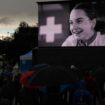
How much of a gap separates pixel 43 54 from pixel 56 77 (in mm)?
21500

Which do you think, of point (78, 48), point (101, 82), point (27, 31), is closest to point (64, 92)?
point (101, 82)

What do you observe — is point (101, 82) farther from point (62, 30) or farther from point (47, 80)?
point (62, 30)

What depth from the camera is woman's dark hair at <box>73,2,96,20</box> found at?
31.4m

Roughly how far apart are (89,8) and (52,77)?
21252mm

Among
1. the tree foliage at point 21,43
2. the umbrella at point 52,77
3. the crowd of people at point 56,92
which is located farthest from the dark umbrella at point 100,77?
the tree foliage at point 21,43

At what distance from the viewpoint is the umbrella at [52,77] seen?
10852mm

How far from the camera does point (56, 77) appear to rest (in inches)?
431

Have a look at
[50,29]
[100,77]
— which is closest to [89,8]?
[50,29]

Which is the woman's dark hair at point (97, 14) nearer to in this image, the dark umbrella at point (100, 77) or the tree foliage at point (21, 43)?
the dark umbrella at point (100, 77)

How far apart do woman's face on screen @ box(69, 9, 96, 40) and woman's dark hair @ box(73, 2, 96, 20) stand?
206 mm

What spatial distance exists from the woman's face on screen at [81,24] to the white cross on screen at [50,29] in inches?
40.4

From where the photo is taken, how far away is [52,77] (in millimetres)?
10945

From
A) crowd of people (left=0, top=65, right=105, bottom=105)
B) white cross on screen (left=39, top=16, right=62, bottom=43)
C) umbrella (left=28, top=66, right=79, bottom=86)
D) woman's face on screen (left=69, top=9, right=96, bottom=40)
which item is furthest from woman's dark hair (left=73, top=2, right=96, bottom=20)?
umbrella (left=28, top=66, right=79, bottom=86)

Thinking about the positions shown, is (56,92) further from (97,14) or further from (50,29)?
(50,29)
